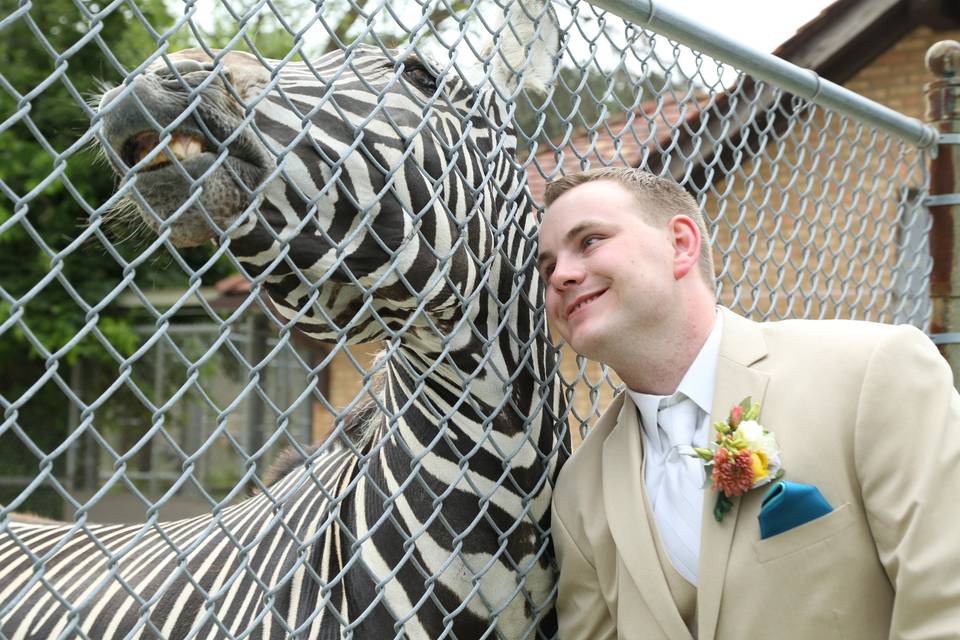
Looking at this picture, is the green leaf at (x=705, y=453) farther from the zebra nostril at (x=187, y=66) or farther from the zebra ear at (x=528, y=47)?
the zebra nostril at (x=187, y=66)

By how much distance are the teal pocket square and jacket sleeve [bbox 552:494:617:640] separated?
47cm

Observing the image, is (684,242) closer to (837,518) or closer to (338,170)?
(837,518)

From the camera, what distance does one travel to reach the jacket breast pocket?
6.15 feet

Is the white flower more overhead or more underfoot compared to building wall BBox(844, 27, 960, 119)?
more overhead

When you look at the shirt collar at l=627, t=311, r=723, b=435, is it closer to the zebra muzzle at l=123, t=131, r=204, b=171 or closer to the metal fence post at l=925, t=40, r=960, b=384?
the zebra muzzle at l=123, t=131, r=204, b=171

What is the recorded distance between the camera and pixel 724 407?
2066 mm

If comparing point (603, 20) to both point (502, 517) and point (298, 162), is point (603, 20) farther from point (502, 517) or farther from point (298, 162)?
point (502, 517)

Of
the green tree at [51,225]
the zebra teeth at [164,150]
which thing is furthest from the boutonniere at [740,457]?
the green tree at [51,225]

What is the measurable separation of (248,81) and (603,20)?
105 centimetres

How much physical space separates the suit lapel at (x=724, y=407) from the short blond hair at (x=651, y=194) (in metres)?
0.20

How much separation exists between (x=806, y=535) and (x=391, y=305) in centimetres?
99

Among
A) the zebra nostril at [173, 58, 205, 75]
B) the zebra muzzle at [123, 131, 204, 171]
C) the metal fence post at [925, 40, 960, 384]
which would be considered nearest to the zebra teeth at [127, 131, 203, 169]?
the zebra muzzle at [123, 131, 204, 171]

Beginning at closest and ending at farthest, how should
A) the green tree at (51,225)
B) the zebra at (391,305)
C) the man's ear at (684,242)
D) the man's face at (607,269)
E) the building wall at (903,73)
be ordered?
the zebra at (391,305), the man's face at (607,269), the man's ear at (684,242), the building wall at (903,73), the green tree at (51,225)

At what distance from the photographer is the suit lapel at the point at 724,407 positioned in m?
1.91
